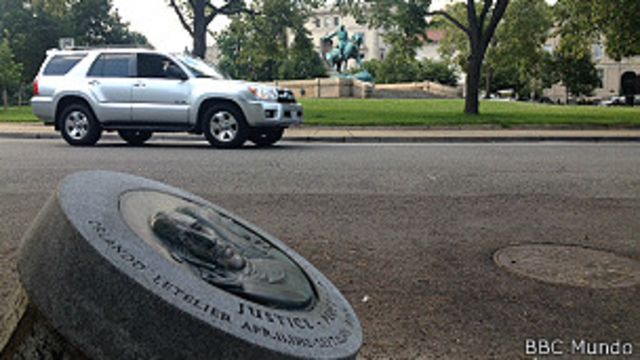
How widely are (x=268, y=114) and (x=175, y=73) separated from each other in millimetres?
2016

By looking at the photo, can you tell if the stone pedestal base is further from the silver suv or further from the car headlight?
the car headlight

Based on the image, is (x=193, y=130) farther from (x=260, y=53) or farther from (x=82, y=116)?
(x=260, y=53)

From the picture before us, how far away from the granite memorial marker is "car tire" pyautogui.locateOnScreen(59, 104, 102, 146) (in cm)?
1059

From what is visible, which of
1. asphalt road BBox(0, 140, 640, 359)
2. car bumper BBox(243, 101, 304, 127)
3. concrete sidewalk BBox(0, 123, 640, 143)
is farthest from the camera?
concrete sidewalk BBox(0, 123, 640, 143)

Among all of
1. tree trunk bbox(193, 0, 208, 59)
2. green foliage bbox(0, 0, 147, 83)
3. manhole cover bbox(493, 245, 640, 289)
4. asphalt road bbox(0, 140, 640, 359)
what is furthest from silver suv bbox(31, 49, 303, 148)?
green foliage bbox(0, 0, 147, 83)

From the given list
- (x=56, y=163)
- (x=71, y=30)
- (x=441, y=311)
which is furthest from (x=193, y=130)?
(x=71, y=30)

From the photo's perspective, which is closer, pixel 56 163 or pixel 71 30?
pixel 56 163

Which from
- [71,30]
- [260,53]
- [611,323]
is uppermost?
[71,30]

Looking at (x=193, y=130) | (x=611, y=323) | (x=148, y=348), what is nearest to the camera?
(x=148, y=348)

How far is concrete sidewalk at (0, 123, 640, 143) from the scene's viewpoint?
14.7m

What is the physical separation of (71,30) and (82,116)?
2189 inches

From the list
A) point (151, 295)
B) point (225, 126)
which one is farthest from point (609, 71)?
point (151, 295)

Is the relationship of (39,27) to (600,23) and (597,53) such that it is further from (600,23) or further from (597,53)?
(597,53)

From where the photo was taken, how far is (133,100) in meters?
12.3
